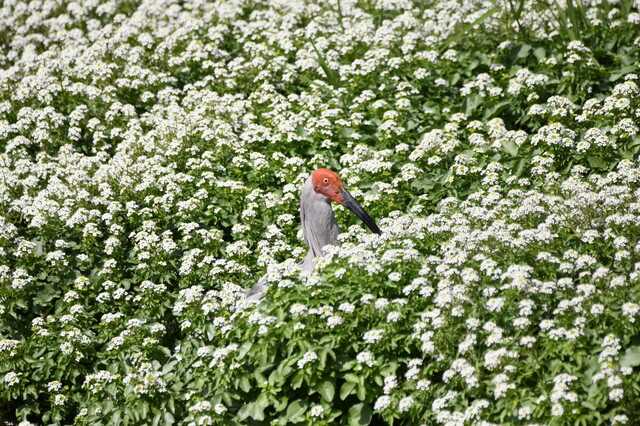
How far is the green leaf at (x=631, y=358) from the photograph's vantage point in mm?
5086

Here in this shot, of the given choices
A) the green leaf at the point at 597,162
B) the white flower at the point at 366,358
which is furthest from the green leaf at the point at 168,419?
the green leaf at the point at 597,162

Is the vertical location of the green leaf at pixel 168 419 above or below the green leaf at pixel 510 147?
below

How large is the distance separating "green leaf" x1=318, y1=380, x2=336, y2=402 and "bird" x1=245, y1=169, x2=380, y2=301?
5.74ft

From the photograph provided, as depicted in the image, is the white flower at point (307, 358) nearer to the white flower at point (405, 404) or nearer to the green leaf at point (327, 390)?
the green leaf at point (327, 390)

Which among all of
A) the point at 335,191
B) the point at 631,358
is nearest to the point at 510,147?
the point at 335,191

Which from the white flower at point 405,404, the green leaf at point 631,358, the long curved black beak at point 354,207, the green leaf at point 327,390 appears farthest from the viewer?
the long curved black beak at point 354,207

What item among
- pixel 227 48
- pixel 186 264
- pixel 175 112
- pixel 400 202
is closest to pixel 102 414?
pixel 186 264

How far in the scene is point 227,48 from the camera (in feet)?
38.6

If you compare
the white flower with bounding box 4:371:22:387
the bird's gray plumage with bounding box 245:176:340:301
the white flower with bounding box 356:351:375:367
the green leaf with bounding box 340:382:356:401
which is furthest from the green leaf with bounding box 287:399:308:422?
the white flower with bounding box 4:371:22:387

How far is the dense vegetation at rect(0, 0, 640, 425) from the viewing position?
5.56 m

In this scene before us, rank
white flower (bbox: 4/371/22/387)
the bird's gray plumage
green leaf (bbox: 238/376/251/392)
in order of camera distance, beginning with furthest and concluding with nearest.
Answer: the bird's gray plumage
white flower (bbox: 4/371/22/387)
green leaf (bbox: 238/376/251/392)

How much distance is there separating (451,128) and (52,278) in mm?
4301

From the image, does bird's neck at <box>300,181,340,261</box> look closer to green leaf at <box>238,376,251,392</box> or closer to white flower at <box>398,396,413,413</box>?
green leaf at <box>238,376,251,392</box>

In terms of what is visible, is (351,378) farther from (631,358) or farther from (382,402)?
(631,358)
